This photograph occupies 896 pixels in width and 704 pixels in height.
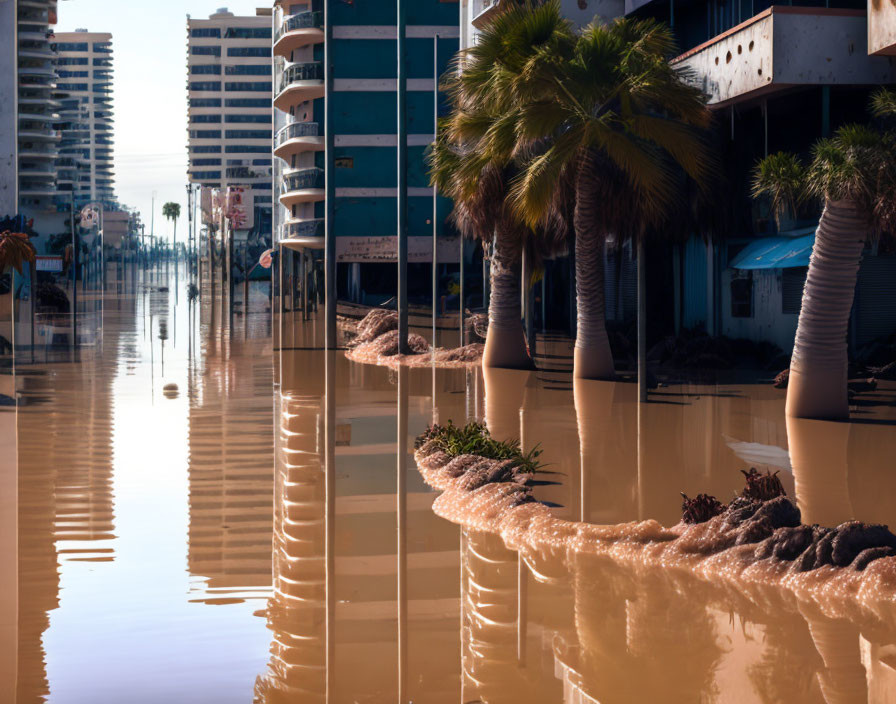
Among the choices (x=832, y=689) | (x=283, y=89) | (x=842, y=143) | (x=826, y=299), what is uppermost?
(x=283, y=89)

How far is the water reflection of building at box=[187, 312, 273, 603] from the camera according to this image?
39.0 ft

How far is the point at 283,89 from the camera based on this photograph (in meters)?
73.4

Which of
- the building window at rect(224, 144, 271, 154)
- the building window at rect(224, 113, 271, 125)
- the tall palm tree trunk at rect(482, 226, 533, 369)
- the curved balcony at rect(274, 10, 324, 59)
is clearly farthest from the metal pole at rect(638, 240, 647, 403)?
the building window at rect(224, 113, 271, 125)

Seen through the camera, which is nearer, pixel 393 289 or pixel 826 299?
pixel 826 299

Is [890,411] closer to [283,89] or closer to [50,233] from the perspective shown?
[283,89]

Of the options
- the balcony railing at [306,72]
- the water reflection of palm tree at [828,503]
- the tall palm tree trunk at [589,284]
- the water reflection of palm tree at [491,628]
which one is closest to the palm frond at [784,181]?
the water reflection of palm tree at [828,503]

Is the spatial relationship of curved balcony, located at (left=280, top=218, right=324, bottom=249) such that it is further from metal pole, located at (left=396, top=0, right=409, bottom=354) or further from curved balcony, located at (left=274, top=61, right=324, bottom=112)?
metal pole, located at (left=396, top=0, right=409, bottom=354)

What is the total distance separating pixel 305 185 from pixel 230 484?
55.7 meters

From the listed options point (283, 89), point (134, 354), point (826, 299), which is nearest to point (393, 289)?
point (283, 89)

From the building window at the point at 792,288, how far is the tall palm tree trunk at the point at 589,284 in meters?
6.06

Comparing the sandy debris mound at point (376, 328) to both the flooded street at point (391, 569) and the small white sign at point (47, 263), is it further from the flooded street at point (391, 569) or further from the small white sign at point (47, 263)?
the small white sign at point (47, 263)

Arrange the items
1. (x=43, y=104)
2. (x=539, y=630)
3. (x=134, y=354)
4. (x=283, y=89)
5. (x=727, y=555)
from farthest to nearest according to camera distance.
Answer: (x=43, y=104) → (x=283, y=89) → (x=134, y=354) → (x=727, y=555) → (x=539, y=630)

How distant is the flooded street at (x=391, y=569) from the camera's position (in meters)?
8.70

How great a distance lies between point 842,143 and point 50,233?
11471 centimetres
